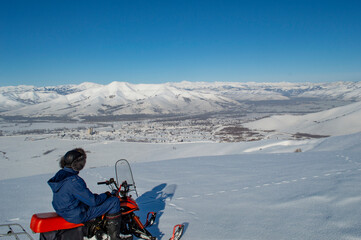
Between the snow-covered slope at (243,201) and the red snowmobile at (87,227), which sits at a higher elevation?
the red snowmobile at (87,227)

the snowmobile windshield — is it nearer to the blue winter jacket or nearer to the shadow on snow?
the shadow on snow

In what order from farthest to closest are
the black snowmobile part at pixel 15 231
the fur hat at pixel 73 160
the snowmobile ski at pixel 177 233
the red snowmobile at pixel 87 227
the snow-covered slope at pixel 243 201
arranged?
the snow-covered slope at pixel 243 201
the snowmobile ski at pixel 177 233
the fur hat at pixel 73 160
the red snowmobile at pixel 87 227
the black snowmobile part at pixel 15 231

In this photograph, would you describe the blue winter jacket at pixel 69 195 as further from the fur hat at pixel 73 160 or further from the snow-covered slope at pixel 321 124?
the snow-covered slope at pixel 321 124

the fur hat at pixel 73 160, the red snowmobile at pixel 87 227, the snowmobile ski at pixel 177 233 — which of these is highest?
the fur hat at pixel 73 160

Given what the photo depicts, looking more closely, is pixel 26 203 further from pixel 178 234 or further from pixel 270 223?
pixel 270 223

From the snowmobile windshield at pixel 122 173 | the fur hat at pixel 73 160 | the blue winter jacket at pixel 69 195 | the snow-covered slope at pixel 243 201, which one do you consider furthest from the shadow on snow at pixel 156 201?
the fur hat at pixel 73 160

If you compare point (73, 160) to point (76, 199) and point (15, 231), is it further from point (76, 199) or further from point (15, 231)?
point (15, 231)

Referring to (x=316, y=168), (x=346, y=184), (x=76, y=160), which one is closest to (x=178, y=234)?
(x=76, y=160)

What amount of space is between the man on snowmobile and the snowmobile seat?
0.07m

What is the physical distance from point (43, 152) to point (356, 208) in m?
46.8

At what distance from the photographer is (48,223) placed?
9.95ft

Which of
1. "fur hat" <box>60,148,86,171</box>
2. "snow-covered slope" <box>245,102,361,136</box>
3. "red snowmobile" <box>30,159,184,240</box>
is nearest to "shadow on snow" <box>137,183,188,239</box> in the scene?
"red snowmobile" <box>30,159,184,240</box>

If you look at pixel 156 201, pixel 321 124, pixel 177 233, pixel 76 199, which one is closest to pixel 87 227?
pixel 76 199

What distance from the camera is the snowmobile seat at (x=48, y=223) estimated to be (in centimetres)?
297
